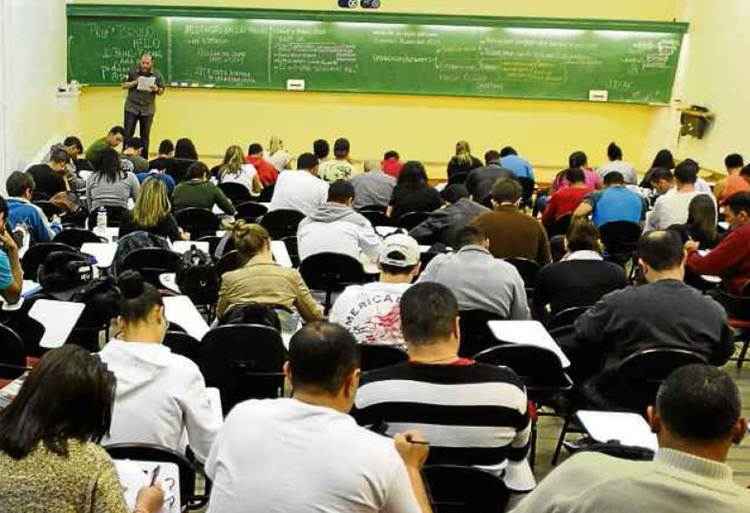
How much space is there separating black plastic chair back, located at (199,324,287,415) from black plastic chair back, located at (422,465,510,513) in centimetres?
139

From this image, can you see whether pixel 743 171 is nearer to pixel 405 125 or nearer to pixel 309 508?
pixel 405 125

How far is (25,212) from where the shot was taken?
6.36 meters

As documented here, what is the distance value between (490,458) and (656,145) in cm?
1152

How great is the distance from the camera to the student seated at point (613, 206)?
815 cm

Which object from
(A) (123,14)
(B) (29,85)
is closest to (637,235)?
(B) (29,85)

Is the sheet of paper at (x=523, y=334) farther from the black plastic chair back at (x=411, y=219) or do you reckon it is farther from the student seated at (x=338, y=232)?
the black plastic chair back at (x=411, y=219)

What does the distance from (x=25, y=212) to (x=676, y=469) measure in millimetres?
5368

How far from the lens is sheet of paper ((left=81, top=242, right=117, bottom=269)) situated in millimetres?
5770

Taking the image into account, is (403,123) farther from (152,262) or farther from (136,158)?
(152,262)

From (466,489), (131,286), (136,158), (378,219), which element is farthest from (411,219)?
(466,489)

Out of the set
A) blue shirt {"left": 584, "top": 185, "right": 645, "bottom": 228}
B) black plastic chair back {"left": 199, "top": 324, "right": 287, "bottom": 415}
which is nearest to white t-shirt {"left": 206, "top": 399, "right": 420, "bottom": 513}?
black plastic chair back {"left": 199, "top": 324, "right": 287, "bottom": 415}

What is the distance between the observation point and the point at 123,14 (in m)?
13.3

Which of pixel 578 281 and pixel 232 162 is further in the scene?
pixel 232 162

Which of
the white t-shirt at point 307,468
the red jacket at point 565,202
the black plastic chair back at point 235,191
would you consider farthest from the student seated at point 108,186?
the white t-shirt at point 307,468
